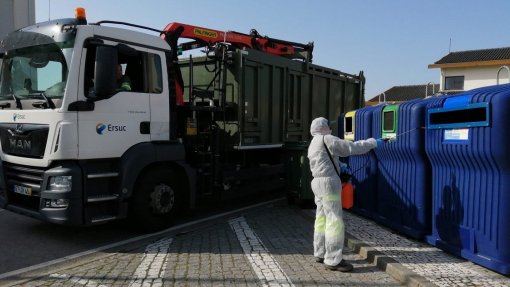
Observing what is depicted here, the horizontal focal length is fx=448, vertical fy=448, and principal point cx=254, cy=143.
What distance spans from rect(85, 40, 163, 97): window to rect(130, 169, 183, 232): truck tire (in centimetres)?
118

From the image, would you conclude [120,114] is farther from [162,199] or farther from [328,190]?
[328,190]

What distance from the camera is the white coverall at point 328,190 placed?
15.5ft

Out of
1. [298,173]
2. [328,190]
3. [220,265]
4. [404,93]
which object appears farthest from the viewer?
[404,93]

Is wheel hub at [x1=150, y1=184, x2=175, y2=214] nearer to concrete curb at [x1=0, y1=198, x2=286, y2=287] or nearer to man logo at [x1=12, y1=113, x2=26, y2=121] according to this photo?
concrete curb at [x1=0, y1=198, x2=286, y2=287]

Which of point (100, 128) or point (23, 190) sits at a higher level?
point (100, 128)

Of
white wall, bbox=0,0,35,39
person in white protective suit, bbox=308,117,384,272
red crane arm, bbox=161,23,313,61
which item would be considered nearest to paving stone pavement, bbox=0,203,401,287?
person in white protective suit, bbox=308,117,384,272

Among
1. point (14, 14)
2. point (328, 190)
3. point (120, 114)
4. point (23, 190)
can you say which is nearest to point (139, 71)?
point (120, 114)

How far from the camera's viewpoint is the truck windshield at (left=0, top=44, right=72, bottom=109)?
549cm

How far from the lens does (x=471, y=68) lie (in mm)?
30922

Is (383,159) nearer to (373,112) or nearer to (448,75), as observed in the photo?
(373,112)

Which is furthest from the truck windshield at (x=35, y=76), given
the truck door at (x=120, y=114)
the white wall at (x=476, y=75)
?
the white wall at (x=476, y=75)

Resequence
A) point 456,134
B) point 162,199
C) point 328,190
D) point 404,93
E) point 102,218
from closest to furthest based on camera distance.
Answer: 1. point 456,134
2. point 328,190
3. point 102,218
4. point 162,199
5. point 404,93

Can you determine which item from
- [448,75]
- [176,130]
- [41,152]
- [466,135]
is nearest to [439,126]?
[466,135]

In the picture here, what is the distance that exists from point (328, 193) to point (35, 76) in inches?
159
